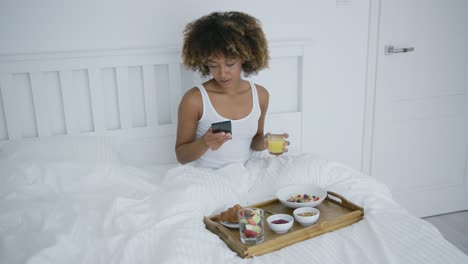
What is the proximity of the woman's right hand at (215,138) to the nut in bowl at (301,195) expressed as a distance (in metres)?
0.27

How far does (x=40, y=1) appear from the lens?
1.86 m

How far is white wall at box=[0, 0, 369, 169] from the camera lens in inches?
74.2

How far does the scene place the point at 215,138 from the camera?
1619mm

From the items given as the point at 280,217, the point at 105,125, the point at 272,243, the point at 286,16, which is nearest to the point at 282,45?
the point at 286,16

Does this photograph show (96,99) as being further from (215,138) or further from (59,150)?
(215,138)

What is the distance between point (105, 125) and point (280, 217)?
104 cm

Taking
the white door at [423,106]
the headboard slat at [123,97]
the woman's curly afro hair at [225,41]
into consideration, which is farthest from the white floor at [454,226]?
the headboard slat at [123,97]

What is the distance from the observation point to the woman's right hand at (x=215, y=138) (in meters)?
1.60

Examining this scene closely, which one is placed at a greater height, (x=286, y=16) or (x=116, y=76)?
(x=286, y=16)

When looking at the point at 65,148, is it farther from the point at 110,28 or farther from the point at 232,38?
the point at 232,38

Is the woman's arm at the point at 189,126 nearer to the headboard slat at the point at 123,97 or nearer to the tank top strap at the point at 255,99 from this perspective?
the tank top strap at the point at 255,99

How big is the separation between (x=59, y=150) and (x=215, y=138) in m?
0.66

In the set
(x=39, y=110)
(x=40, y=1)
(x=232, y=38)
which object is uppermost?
(x=40, y=1)

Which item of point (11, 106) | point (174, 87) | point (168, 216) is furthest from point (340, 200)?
point (11, 106)
